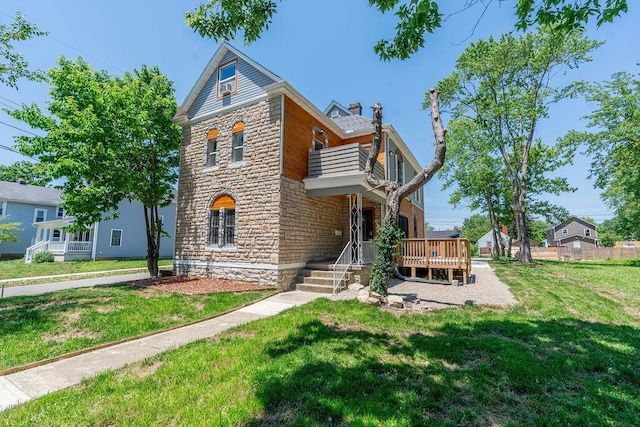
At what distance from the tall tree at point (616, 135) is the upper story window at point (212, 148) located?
2586 centimetres

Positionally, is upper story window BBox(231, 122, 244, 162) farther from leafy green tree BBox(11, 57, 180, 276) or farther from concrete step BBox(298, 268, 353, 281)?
concrete step BBox(298, 268, 353, 281)

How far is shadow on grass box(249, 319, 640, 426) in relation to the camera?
2.69 metres

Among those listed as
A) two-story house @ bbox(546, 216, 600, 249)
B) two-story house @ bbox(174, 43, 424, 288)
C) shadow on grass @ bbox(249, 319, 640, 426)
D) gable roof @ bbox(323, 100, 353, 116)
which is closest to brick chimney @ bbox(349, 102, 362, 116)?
gable roof @ bbox(323, 100, 353, 116)

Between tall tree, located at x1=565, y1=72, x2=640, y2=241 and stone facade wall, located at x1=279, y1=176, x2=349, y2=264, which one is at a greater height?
tall tree, located at x1=565, y1=72, x2=640, y2=241

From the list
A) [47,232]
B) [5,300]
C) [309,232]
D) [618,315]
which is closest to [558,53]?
[618,315]

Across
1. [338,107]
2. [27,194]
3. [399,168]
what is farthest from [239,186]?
[27,194]

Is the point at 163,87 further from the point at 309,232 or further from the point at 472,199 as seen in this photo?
the point at 472,199

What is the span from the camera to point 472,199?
32.4m

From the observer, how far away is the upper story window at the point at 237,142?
11152mm

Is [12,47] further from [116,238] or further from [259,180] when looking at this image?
[116,238]

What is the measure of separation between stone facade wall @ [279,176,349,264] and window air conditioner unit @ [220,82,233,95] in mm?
4897

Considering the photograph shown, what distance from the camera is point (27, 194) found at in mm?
27422

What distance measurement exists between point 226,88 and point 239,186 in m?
4.41

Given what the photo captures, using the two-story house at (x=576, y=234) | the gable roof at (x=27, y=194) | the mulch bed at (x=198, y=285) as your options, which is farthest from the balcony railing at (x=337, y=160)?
the two-story house at (x=576, y=234)
